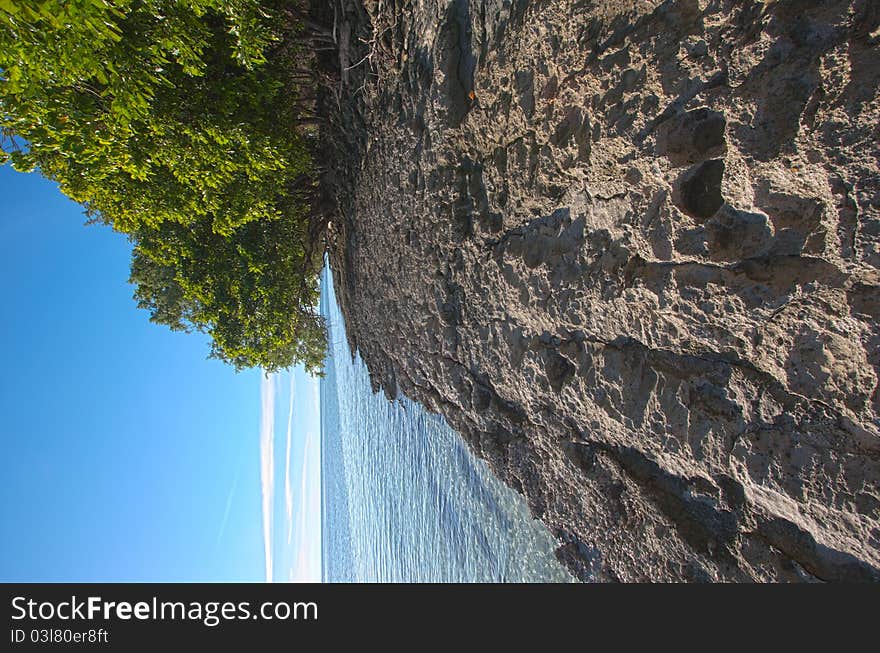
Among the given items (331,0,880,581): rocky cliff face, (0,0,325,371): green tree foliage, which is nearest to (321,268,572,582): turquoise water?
(331,0,880,581): rocky cliff face

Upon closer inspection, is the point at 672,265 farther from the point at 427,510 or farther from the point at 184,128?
the point at 184,128

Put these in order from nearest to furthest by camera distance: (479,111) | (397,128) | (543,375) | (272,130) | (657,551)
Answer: (657,551) < (543,375) < (479,111) < (397,128) < (272,130)

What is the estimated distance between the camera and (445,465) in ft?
19.0

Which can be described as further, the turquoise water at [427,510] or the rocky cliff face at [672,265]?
the turquoise water at [427,510]

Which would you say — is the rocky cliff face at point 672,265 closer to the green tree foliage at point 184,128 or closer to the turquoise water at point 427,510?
the turquoise water at point 427,510

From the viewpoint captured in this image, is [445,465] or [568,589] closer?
[568,589]

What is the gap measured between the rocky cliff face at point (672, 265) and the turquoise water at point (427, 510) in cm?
70

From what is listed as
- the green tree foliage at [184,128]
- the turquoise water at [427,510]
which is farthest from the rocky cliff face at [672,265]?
the green tree foliage at [184,128]

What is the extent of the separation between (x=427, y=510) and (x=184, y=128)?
5092mm

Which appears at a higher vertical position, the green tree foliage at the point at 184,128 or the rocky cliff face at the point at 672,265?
the green tree foliage at the point at 184,128

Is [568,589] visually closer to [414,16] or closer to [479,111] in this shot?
[479,111]

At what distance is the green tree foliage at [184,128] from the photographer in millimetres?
3965

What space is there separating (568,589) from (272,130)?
6.01 metres

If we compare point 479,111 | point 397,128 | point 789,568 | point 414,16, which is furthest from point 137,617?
point 414,16
